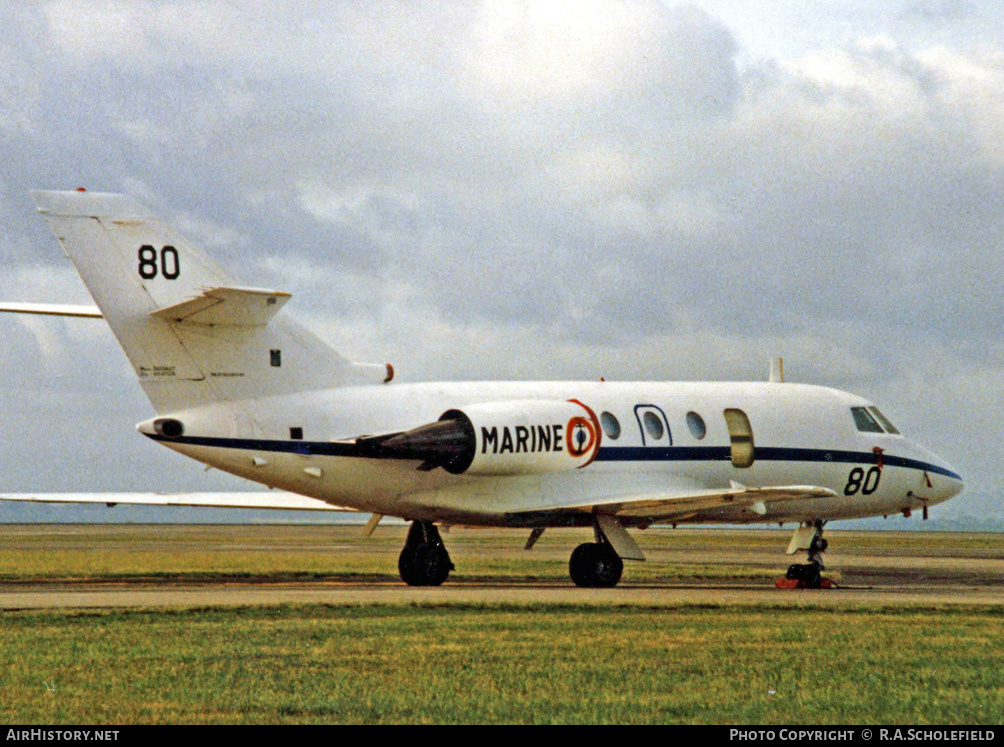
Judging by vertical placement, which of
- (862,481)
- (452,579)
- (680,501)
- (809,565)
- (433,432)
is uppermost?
(433,432)

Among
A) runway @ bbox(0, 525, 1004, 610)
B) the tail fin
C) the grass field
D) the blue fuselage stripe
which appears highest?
the tail fin

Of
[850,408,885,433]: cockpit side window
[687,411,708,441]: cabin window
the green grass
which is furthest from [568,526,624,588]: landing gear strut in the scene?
[850,408,885,433]: cockpit side window

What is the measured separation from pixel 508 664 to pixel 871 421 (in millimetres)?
18993

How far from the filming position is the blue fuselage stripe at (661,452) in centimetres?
2403

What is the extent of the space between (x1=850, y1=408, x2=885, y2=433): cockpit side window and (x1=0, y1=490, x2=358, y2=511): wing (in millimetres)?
11540

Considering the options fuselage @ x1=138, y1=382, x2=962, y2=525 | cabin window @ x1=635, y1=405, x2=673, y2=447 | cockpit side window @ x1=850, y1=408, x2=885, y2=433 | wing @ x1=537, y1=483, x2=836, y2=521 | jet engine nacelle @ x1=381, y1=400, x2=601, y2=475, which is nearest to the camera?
fuselage @ x1=138, y1=382, x2=962, y2=525

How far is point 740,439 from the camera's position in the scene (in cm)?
2902

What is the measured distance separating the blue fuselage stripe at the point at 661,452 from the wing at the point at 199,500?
3.99m

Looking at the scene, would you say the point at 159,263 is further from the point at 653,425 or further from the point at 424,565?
the point at 653,425

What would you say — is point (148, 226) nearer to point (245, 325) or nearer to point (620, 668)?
point (245, 325)

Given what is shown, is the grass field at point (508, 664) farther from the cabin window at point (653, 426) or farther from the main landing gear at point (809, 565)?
the main landing gear at point (809, 565)

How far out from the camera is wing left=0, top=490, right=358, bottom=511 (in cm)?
2883

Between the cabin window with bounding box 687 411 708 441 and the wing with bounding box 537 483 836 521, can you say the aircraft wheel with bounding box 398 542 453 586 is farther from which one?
the cabin window with bounding box 687 411 708 441

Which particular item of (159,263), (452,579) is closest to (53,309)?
(159,263)
